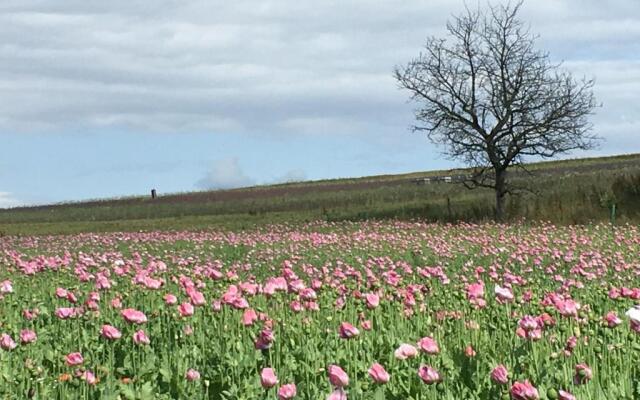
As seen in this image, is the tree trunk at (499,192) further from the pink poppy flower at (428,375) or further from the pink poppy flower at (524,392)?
the pink poppy flower at (524,392)

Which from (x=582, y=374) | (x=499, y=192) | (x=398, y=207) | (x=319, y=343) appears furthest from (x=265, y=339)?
(x=398, y=207)

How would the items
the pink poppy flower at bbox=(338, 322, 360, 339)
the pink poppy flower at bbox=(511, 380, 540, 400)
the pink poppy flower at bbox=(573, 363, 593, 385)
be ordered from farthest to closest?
the pink poppy flower at bbox=(338, 322, 360, 339), the pink poppy flower at bbox=(573, 363, 593, 385), the pink poppy flower at bbox=(511, 380, 540, 400)

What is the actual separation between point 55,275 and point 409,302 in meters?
6.47

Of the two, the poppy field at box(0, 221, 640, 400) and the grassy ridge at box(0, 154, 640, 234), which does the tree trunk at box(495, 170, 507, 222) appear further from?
the poppy field at box(0, 221, 640, 400)

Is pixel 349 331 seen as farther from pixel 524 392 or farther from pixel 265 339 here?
pixel 524 392

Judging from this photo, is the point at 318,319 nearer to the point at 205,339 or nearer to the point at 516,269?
the point at 205,339

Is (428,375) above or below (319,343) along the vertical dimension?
above

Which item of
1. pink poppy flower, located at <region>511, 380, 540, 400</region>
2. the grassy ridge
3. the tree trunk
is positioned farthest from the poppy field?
the tree trunk

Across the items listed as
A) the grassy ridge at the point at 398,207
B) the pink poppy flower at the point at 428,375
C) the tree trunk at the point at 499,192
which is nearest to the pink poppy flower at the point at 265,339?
the pink poppy flower at the point at 428,375

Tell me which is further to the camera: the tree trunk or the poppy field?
the tree trunk

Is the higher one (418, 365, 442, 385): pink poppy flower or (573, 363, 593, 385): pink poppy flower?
(418, 365, 442, 385): pink poppy flower

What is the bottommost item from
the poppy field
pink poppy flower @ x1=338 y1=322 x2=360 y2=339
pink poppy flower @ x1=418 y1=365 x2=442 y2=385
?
the poppy field

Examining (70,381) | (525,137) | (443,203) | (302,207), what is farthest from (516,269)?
(302,207)

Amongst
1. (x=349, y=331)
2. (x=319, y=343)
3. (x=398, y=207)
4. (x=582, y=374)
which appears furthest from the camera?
(x=398, y=207)
